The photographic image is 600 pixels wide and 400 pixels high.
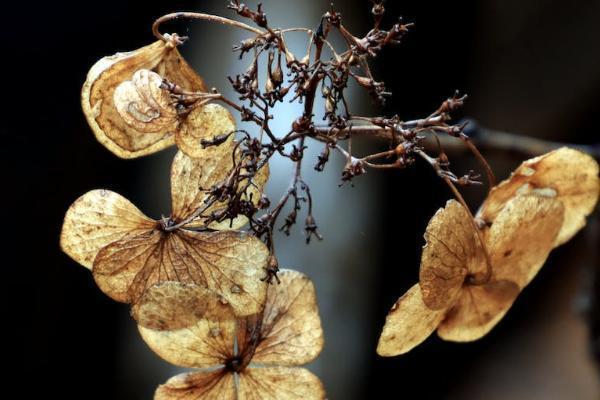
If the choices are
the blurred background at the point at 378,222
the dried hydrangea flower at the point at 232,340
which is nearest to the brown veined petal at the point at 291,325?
the dried hydrangea flower at the point at 232,340

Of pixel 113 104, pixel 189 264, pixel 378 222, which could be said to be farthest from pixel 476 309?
pixel 378 222

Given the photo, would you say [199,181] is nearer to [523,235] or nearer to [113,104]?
[113,104]

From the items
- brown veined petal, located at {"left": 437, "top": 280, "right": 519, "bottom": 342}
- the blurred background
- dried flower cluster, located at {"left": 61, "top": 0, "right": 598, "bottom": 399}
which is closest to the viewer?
dried flower cluster, located at {"left": 61, "top": 0, "right": 598, "bottom": 399}

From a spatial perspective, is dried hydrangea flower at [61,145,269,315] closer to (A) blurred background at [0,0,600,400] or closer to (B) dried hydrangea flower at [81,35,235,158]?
(B) dried hydrangea flower at [81,35,235,158]

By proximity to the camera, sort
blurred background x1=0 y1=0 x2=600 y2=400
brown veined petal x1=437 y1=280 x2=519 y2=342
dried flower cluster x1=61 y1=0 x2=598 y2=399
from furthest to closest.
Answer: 1. blurred background x1=0 y1=0 x2=600 y2=400
2. brown veined petal x1=437 y1=280 x2=519 y2=342
3. dried flower cluster x1=61 y1=0 x2=598 y2=399

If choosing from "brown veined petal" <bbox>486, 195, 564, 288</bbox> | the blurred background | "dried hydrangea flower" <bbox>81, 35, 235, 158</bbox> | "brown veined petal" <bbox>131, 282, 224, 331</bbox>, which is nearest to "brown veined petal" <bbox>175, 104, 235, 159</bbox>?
"dried hydrangea flower" <bbox>81, 35, 235, 158</bbox>

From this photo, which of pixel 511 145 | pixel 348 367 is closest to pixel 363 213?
pixel 348 367

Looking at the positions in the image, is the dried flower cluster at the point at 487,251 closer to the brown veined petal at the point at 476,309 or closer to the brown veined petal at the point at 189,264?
the brown veined petal at the point at 476,309
